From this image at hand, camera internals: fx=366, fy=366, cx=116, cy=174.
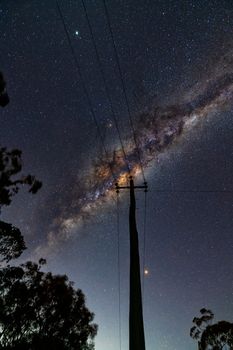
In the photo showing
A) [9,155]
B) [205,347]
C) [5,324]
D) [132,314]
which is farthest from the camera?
[205,347]

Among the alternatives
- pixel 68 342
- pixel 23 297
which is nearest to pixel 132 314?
pixel 23 297

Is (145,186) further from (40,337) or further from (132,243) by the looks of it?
(40,337)

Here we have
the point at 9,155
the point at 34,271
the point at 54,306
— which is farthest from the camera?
the point at 54,306

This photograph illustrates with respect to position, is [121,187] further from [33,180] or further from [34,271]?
[34,271]

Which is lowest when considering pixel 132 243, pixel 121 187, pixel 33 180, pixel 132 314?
pixel 132 314

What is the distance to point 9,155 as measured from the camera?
19.3m

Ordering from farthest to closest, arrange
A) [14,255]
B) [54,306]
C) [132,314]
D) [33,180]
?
[54,306] → [14,255] → [33,180] → [132,314]

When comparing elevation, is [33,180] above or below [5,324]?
above

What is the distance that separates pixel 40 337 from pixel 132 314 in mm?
23605

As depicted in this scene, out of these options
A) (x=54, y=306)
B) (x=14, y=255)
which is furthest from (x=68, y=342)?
(x=14, y=255)

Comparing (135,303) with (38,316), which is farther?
(38,316)

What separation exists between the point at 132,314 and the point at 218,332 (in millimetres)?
45318

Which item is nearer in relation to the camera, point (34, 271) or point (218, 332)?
point (34, 271)

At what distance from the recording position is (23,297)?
3011cm
